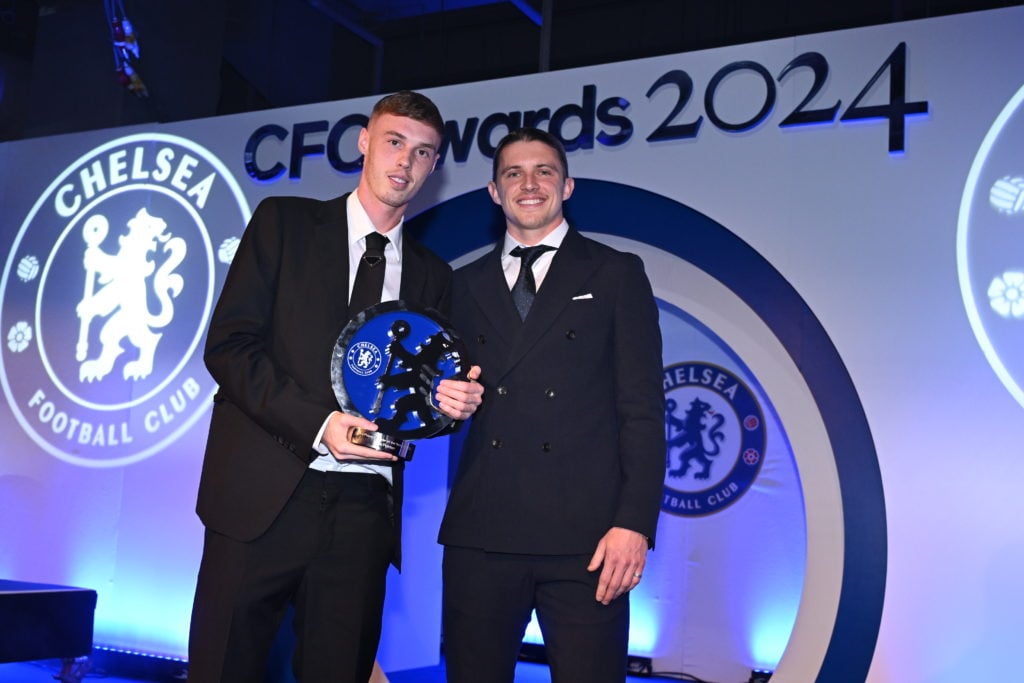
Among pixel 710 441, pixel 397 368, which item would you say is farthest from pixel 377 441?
pixel 710 441

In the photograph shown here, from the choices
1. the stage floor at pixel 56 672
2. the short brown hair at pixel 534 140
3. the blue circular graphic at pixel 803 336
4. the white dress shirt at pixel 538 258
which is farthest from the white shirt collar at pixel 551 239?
the stage floor at pixel 56 672

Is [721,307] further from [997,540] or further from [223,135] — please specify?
[223,135]

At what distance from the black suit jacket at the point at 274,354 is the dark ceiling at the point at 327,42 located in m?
3.11

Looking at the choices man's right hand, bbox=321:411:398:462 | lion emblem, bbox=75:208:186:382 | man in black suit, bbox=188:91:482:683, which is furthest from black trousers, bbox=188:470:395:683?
lion emblem, bbox=75:208:186:382

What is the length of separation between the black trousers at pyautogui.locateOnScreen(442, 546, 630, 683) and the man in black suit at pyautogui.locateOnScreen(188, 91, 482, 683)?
0.20m

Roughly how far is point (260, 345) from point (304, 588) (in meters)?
0.53

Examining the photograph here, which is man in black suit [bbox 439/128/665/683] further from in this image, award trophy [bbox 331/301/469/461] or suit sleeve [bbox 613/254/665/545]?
award trophy [bbox 331/301/469/461]

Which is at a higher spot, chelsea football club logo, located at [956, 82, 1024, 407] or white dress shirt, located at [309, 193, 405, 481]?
chelsea football club logo, located at [956, 82, 1024, 407]

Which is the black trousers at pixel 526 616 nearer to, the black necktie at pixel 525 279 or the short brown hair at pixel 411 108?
the black necktie at pixel 525 279

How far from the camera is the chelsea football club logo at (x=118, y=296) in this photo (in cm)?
487

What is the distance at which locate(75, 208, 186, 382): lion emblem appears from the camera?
195 inches

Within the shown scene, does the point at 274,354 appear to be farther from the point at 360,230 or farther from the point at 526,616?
the point at 526,616

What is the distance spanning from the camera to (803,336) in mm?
3609

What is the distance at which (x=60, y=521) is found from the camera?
16.5 feet
